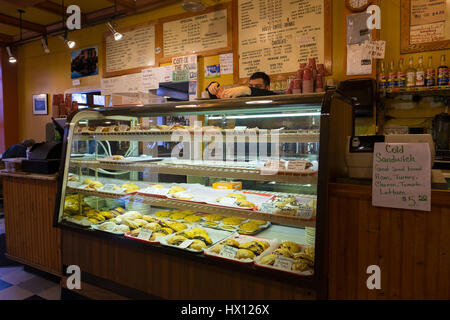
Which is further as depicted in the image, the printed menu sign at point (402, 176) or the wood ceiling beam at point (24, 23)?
the wood ceiling beam at point (24, 23)

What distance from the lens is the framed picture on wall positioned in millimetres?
7725

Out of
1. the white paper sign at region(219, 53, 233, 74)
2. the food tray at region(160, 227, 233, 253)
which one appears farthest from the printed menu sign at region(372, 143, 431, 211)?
the white paper sign at region(219, 53, 233, 74)

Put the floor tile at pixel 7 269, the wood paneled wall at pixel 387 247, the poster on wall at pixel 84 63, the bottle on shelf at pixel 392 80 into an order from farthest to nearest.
Result: the poster on wall at pixel 84 63 → the floor tile at pixel 7 269 → the bottle on shelf at pixel 392 80 → the wood paneled wall at pixel 387 247

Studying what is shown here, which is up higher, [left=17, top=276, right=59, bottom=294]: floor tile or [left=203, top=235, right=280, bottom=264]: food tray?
[left=203, top=235, right=280, bottom=264]: food tray

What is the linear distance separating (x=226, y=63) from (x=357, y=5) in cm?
192

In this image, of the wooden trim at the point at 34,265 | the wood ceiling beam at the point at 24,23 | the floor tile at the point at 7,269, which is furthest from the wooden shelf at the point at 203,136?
the wood ceiling beam at the point at 24,23

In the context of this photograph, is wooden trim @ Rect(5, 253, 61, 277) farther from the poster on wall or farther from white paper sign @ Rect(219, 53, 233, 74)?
the poster on wall

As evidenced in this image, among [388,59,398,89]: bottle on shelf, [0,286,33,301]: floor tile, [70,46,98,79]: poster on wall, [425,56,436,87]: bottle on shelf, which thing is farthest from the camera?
[70,46,98,79]: poster on wall

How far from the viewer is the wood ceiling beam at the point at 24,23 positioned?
671 cm

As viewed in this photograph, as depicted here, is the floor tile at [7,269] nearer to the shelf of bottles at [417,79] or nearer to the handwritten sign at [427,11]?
the shelf of bottles at [417,79]

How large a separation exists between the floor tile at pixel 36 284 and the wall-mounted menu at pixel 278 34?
142 inches

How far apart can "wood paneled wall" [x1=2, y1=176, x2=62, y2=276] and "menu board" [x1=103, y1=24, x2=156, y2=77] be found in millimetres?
2957

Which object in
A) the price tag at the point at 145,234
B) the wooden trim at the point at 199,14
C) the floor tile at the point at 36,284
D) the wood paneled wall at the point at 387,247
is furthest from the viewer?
the wooden trim at the point at 199,14

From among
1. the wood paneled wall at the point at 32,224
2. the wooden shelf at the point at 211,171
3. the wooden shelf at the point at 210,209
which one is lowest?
the wood paneled wall at the point at 32,224
